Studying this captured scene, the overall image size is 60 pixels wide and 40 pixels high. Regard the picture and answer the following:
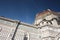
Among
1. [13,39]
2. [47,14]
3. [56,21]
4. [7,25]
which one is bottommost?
[13,39]

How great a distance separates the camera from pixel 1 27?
15062 mm

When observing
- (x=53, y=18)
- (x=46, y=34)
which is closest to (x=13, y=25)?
(x=46, y=34)

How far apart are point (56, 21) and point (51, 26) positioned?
107 inches

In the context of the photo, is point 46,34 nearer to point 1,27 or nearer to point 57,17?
point 57,17

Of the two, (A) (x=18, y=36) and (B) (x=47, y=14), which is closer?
(A) (x=18, y=36)

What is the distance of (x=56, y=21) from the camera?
19.2 m

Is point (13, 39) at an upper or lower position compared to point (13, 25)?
lower

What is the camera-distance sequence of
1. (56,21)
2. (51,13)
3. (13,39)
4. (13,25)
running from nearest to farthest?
(13,39), (13,25), (56,21), (51,13)

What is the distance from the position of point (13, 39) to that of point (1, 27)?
111 inches

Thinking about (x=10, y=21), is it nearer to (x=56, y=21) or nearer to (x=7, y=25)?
(x=7, y=25)

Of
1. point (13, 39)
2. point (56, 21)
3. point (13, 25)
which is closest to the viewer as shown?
point (13, 39)

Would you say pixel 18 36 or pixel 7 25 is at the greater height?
pixel 7 25

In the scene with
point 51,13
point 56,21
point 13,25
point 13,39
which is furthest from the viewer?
point 51,13

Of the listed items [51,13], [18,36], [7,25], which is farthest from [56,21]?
[7,25]
